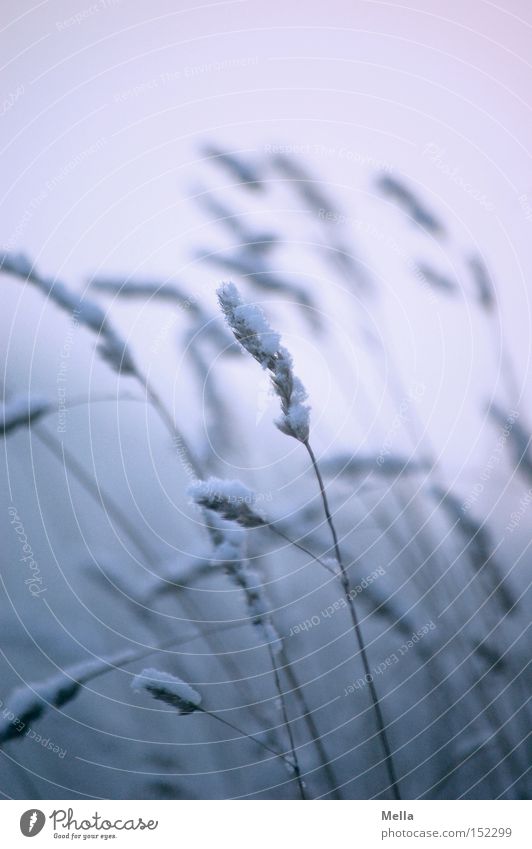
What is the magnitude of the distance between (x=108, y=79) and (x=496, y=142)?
0.33m

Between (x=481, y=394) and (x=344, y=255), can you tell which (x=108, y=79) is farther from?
(x=481, y=394)

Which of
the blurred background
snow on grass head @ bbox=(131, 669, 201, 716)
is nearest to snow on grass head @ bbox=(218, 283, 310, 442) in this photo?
the blurred background

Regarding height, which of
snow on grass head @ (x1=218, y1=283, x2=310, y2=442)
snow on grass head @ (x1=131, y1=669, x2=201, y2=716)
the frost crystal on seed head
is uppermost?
snow on grass head @ (x1=218, y1=283, x2=310, y2=442)

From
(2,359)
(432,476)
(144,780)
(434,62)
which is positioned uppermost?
(434,62)

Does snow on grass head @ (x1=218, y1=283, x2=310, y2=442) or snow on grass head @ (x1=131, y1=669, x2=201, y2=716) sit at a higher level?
snow on grass head @ (x1=218, y1=283, x2=310, y2=442)

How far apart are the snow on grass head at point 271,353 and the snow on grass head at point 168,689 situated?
0.22 m

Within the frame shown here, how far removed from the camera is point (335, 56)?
936 mm

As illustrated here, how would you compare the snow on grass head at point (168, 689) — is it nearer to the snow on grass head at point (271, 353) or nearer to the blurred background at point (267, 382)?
the blurred background at point (267, 382)

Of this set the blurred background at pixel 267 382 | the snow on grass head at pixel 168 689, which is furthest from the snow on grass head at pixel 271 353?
the snow on grass head at pixel 168 689

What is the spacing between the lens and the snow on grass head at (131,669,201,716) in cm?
90

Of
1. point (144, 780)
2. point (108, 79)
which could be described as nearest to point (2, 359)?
point (108, 79)

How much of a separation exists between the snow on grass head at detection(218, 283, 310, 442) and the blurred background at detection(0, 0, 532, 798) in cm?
3

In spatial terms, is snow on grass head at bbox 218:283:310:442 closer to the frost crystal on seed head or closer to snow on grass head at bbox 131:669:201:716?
the frost crystal on seed head

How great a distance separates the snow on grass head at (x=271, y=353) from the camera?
0.85 metres
